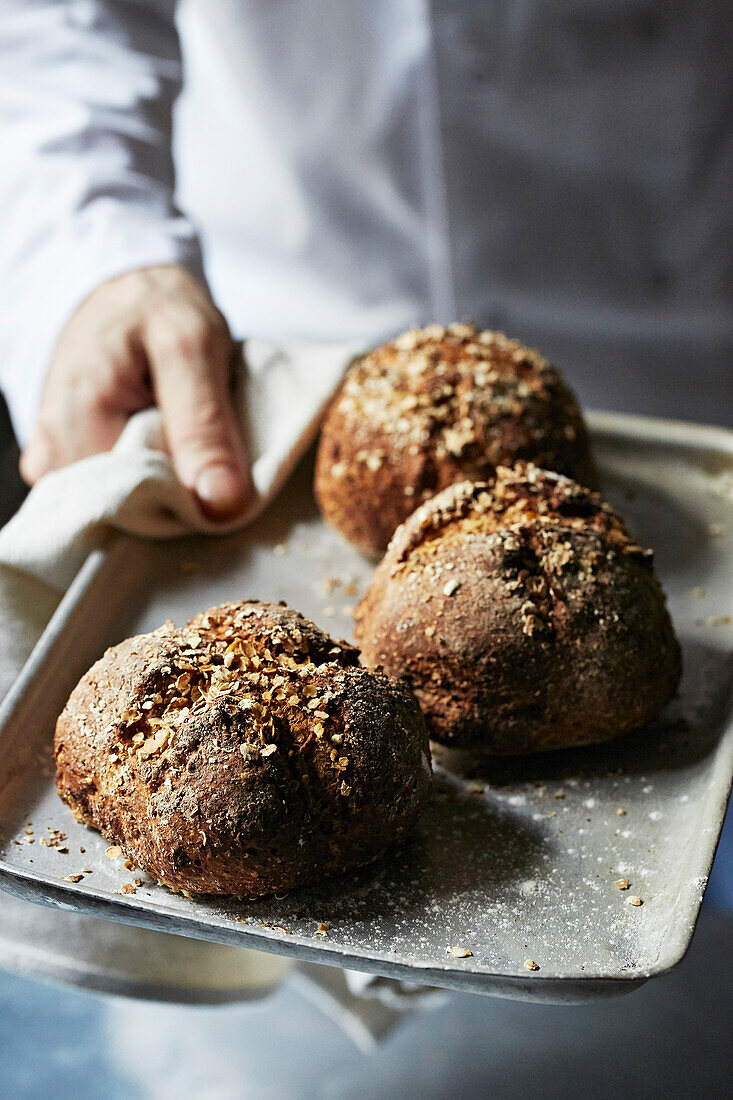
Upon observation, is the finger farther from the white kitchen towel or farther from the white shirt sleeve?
the white shirt sleeve

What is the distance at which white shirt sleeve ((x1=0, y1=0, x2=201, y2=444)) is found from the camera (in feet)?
5.92

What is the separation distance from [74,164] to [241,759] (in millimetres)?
1332

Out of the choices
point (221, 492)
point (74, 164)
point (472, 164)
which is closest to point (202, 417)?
point (221, 492)

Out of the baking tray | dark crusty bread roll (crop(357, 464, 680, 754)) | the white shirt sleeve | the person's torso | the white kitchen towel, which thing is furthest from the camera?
the person's torso

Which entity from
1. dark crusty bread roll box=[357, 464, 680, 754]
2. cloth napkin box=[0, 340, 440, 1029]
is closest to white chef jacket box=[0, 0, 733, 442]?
cloth napkin box=[0, 340, 440, 1029]

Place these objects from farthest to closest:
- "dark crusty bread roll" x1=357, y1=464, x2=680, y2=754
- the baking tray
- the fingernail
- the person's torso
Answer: the person's torso < the fingernail < "dark crusty bread roll" x1=357, y1=464, x2=680, y2=754 < the baking tray

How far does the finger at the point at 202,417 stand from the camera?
60.3 inches

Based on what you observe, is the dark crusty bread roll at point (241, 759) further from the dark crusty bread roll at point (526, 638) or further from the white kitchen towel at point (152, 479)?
the white kitchen towel at point (152, 479)

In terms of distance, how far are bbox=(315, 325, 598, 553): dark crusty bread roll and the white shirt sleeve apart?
0.53 metres

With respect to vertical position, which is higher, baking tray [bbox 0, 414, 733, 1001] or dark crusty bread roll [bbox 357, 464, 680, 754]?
dark crusty bread roll [bbox 357, 464, 680, 754]

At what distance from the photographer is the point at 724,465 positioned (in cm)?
167

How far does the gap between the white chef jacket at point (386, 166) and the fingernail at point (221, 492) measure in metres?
0.45

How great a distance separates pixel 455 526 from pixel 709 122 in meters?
1.11

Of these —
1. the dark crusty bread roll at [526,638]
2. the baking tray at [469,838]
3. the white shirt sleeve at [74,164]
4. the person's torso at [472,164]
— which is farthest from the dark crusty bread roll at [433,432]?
the person's torso at [472,164]
